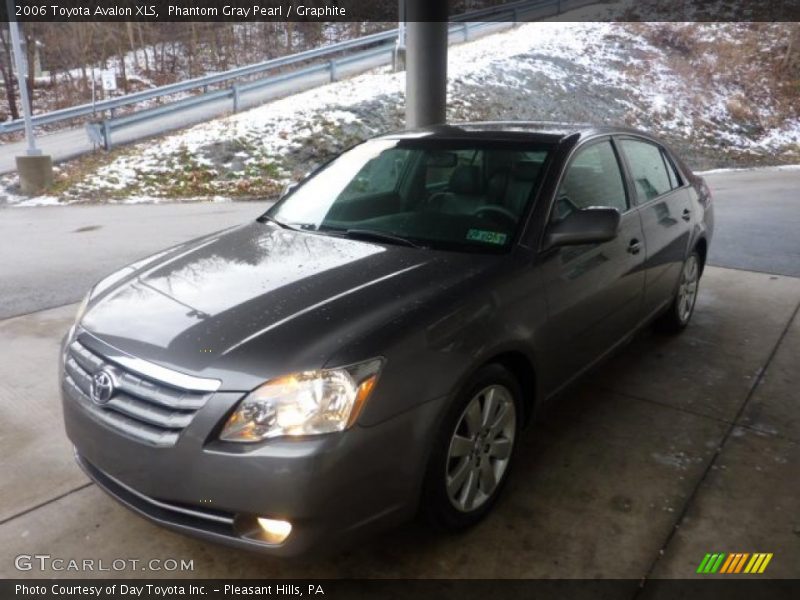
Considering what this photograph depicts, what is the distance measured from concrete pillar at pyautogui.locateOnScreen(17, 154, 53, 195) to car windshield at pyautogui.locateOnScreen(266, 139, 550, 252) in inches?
362

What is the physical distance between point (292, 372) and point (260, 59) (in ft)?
85.1

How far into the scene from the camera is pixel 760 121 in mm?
17734

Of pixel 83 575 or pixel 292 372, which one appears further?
pixel 83 575

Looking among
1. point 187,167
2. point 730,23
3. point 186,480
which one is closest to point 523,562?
point 186,480

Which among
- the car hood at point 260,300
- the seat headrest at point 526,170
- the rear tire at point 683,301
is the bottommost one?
the rear tire at point 683,301

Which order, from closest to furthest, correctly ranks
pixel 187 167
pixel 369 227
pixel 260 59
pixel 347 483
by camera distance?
pixel 347 483 < pixel 369 227 < pixel 187 167 < pixel 260 59

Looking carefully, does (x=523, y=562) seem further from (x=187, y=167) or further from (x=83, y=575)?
(x=187, y=167)

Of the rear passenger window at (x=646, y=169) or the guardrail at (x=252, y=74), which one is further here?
the guardrail at (x=252, y=74)

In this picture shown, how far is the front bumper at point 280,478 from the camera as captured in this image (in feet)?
7.14

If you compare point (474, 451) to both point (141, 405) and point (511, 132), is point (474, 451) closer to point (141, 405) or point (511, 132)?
point (141, 405)

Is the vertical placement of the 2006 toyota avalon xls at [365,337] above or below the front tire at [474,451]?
above

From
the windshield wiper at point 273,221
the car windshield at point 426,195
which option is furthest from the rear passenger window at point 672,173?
the windshield wiper at point 273,221

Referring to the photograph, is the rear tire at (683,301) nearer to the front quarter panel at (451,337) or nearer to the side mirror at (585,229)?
the side mirror at (585,229)

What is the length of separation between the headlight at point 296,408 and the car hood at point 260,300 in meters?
0.04
